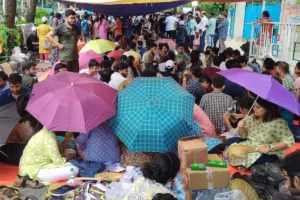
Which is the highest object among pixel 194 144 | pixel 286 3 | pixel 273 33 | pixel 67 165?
pixel 286 3

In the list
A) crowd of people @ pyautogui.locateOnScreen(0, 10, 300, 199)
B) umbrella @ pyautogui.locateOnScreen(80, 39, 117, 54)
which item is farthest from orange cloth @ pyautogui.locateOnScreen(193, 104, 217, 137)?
umbrella @ pyautogui.locateOnScreen(80, 39, 117, 54)

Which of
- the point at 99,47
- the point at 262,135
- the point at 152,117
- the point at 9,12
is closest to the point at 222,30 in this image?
the point at 99,47

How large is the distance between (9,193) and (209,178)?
6.20 feet

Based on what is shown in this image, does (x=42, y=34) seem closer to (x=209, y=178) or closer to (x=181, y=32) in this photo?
(x=181, y=32)

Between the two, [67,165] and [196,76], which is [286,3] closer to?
[196,76]

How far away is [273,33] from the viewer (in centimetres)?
1086

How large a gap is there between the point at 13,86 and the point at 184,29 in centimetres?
1218

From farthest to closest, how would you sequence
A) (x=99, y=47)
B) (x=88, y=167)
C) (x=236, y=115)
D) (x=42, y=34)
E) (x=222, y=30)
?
(x=222, y=30) → (x=42, y=34) → (x=99, y=47) → (x=236, y=115) → (x=88, y=167)

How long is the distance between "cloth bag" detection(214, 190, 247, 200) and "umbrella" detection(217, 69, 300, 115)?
1.15 m

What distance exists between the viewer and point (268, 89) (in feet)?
13.6

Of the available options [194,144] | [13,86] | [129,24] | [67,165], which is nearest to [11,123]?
[67,165]

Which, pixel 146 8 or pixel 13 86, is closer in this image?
pixel 13 86

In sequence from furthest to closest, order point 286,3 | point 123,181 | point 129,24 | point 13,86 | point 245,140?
point 129,24 < point 286,3 < point 13,86 < point 245,140 < point 123,181

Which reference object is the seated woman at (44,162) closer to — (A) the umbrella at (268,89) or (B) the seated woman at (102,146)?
(B) the seated woman at (102,146)
